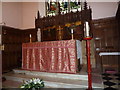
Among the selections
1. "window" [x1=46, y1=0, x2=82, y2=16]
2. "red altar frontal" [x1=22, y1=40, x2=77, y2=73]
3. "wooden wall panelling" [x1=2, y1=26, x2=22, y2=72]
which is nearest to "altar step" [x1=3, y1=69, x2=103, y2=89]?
"red altar frontal" [x1=22, y1=40, x2=77, y2=73]

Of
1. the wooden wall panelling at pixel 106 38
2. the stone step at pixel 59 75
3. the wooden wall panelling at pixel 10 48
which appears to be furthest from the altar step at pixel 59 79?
the wooden wall panelling at pixel 106 38

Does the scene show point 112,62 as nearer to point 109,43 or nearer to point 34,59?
point 109,43

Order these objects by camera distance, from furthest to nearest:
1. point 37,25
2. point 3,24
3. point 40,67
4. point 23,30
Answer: point 23,30 < point 37,25 < point 3,24 < point 40,67

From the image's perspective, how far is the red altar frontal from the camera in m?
2.86

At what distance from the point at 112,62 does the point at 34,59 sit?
9.88 feet

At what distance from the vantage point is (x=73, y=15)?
4.14m

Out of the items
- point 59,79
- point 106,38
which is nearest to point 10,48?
point 59,79

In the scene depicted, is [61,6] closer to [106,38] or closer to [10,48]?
[106,38]

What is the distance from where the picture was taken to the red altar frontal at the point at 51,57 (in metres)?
2.86

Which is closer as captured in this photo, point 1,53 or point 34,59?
point 34,59

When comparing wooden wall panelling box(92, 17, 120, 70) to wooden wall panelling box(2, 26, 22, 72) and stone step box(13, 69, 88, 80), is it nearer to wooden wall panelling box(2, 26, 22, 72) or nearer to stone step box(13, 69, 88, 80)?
stone step box(13, 69, 88, 80)

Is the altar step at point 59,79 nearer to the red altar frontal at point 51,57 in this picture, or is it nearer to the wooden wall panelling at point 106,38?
the red altar frontal at point 51,57

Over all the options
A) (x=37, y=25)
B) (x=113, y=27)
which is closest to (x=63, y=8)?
(x=37, y=25)

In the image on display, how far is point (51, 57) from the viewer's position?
10.2 feet
